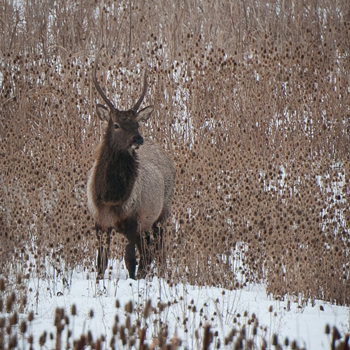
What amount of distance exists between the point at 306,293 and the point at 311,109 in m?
5.51

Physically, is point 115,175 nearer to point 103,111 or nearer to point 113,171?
point 113,171

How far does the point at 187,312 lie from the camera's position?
4.64 m

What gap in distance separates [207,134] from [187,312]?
524 cm

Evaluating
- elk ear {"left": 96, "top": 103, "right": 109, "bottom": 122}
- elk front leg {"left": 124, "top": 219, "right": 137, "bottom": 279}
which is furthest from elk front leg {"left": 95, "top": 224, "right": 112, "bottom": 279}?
elk ear {"left": 96, "top": 103, "right": 109, "bottom": 122}

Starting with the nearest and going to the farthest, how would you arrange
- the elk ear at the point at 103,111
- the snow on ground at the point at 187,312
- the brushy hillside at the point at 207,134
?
the snow on ground at the point at 187,312 → the brushy hillside at the point at 207,134 → the elk ear at the point at 103,111

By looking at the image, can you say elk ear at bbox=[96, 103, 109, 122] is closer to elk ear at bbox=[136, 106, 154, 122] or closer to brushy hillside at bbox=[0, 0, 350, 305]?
elk ear at bbox=[136, 106, 154, 122]

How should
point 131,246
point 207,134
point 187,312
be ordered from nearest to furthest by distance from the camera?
point 187,312 → point 131,246 → point 207,134

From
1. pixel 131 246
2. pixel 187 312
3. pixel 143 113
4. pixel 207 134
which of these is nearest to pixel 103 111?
pixel 143 113

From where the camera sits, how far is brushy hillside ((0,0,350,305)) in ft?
19.2

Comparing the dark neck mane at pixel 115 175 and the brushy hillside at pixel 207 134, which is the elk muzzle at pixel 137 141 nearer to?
the dark neck mane at pixel 115 175

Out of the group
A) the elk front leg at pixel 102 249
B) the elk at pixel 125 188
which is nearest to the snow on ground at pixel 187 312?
the elk front leg at pixel 102 249

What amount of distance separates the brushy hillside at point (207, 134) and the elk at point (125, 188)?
0.96ft

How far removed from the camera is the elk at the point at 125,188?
609 centimetres

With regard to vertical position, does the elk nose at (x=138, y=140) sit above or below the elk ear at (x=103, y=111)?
below
